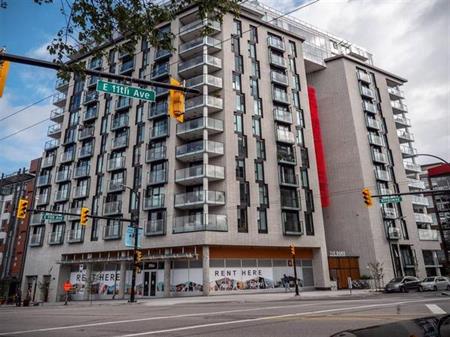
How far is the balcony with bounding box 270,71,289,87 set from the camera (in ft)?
146

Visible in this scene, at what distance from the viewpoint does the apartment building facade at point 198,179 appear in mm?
35781

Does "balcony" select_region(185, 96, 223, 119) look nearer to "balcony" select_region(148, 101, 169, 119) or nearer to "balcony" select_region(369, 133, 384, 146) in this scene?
"balcony" select_region(148, 101, 169, 119)

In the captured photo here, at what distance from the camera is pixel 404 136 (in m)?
60.4

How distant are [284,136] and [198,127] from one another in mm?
10943

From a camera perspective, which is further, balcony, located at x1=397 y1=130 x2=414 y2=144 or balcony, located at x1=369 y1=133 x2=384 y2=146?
balcony, located at x1=397 y1=130 x2=414 y2=144

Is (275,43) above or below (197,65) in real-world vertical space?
above

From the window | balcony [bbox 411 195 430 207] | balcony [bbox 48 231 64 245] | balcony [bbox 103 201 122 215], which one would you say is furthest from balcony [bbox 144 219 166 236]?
balcony [bbox 411 195 430 207]

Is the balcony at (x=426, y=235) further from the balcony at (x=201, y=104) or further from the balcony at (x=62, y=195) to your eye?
the balcony at (x=62, y=195)

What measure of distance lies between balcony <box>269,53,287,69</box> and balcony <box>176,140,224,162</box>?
591 inches

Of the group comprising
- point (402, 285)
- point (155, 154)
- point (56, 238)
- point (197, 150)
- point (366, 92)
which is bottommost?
point (402, 285)

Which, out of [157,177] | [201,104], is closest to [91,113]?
[157,177]

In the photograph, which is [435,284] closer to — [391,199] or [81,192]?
[391,199]

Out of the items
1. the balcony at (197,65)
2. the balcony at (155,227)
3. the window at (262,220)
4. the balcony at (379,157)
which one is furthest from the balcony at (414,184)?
the balcony at (155,227)

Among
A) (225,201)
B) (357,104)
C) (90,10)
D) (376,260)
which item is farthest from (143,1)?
(357,104)
